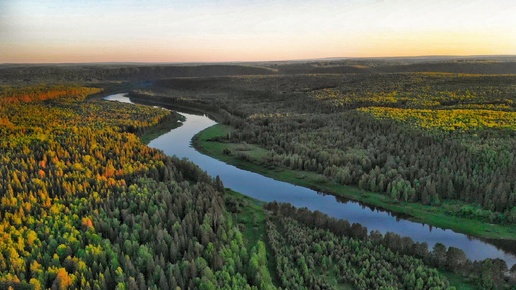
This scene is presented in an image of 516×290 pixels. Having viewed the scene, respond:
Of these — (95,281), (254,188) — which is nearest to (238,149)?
(254,188)

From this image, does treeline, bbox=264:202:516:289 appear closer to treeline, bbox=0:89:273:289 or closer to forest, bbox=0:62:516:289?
forest, bbox=0:62:516:289

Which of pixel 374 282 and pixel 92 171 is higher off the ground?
pixel 92 171

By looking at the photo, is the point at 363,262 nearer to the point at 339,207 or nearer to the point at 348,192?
the point at 339,207

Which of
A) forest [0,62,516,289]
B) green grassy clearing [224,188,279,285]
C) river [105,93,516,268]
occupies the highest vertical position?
forest [0,62,516,289]

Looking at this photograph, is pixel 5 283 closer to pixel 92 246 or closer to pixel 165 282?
pixel 92 246

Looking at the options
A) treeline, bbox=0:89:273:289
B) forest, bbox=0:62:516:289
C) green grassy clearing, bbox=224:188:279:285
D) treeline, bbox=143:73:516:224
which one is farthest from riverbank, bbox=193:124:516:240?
treeline, bbox=0:89:273:289

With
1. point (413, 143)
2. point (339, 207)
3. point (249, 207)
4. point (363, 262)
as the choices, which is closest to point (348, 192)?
point (339, 207)
